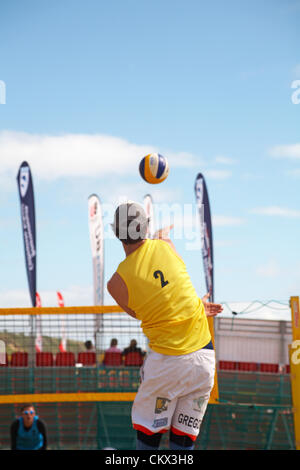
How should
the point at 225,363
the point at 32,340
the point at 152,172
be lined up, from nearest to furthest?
the point at 152,172 → the point at 32,340 → the point at 225,363

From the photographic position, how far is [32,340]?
31.4 feet

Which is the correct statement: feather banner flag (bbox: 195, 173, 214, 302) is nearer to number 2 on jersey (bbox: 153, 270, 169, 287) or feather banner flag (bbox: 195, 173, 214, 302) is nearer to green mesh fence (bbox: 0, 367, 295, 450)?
green mesh fence (bbox: 0, 367, 295, 450)

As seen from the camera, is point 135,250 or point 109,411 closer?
point 135,250

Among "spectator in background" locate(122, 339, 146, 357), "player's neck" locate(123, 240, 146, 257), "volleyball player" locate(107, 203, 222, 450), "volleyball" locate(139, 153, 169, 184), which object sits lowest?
"spectator in background" locate(122, 339, 146, 357)

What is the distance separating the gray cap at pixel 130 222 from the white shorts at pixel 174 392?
722 mm

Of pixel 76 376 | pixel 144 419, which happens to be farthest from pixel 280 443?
pixel 144 419

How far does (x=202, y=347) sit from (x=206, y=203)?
1772 cm

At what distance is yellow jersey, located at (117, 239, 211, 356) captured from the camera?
3553mm

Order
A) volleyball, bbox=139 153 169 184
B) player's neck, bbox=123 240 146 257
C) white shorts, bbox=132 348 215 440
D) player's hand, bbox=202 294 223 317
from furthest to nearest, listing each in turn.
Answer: volleyball, bbox=139 153 169 184 < player's hand, bbox=202 294 223 317 < player's neck, bbox=123 240 146 257 < white shorts, bbox=132 348 215 440

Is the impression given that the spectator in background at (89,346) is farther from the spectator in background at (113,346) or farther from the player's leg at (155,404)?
the player's leg at (155,404)

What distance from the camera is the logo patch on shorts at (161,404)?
3562mm

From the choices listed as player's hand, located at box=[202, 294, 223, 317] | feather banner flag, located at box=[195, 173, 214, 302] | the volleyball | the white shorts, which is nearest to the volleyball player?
the white shorts

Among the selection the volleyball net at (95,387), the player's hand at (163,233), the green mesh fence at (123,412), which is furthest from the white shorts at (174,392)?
the green mesh fence at (123,412)

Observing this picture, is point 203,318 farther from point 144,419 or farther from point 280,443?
point 280,443
